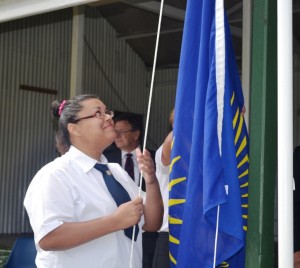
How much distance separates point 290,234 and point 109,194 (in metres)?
0.83

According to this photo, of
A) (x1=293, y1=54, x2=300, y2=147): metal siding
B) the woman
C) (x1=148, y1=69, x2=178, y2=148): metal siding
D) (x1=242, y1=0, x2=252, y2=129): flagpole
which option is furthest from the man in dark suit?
(x1=148, y1=69, x2=178, y2=148): metal siding

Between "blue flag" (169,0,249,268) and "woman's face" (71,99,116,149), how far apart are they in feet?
1.23

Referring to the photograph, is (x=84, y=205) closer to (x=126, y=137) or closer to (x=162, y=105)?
(x=126, y=137)

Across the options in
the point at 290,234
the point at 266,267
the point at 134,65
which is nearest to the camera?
the point at 290,234

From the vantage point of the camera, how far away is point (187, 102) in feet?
7.04

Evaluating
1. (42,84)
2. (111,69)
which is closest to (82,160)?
(42,84)

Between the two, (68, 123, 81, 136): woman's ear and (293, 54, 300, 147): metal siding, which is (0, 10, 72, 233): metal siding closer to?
(293, 54, 300, 147): metal siding

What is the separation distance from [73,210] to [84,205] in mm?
50

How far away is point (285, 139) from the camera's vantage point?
1742 mm

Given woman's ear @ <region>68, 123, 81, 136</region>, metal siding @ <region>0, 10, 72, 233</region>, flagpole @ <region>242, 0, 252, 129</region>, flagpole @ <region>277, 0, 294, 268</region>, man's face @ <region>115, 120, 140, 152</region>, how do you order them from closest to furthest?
flagpole @ <region>277, 0, 294, 268</region> < woman's ear @ <region>68, 123, 81, 136</region> < man's face @ <region>115, 120, 140, 152</region> < flagpole @ <region>242, 0, 252, 129</region> < metal siding @ <region>0, 10, 72, 233</region>

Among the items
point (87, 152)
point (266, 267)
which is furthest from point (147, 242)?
point (266, 267)

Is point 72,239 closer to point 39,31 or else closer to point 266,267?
point 266,267

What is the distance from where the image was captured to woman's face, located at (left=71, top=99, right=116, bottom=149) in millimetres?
2391

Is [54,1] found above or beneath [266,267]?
above
